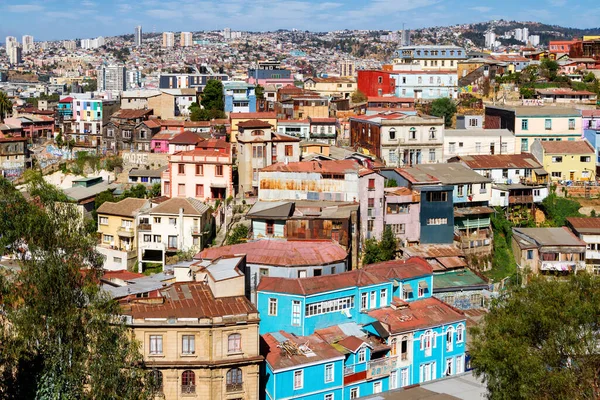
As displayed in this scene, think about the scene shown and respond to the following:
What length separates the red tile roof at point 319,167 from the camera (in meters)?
31.3

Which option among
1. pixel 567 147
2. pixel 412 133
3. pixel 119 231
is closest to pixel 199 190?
pixel 119 231

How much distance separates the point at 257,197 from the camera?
110ft

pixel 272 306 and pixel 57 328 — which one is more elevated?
pixel 57 328

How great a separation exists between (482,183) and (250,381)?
15510 mm

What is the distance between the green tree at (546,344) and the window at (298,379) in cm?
499

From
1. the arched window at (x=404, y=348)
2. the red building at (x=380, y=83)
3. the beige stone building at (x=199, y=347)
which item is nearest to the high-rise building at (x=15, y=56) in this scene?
the red building at (x=380, y=83)

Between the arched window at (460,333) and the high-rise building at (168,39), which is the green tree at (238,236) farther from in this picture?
the high-rise building at (168,39)

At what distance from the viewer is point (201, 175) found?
34406 mm

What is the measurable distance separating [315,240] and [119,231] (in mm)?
8406

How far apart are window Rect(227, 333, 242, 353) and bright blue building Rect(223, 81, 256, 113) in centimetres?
2930

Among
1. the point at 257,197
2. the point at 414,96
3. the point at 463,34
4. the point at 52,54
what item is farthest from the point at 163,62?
the point at 257,197

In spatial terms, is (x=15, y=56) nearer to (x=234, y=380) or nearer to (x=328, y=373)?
(x=328, y=373)

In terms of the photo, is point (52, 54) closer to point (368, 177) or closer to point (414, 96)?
point (414, 96)

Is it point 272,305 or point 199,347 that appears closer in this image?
point 199,347
